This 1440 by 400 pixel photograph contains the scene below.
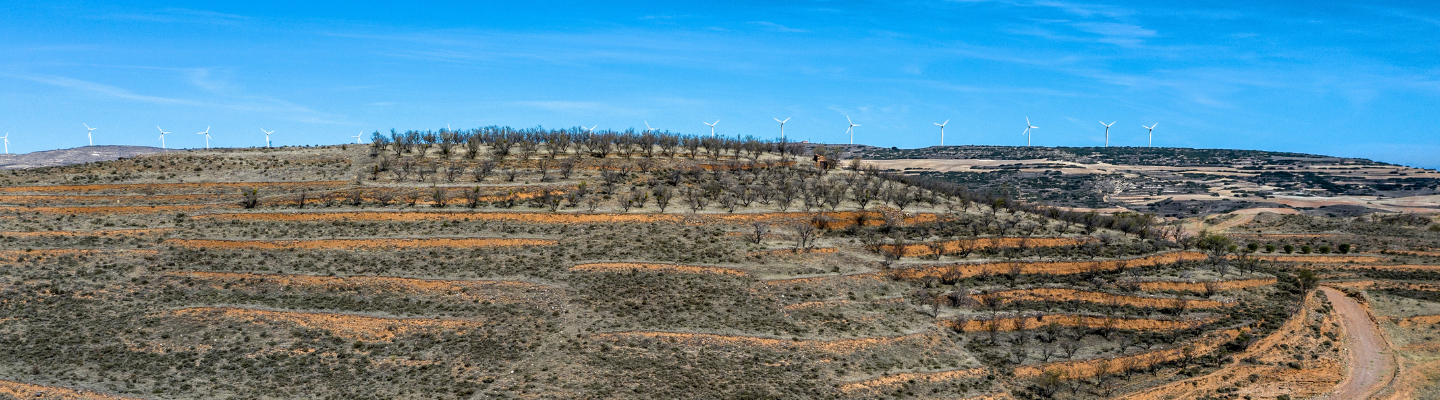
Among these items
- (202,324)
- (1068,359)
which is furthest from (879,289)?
(202,324)

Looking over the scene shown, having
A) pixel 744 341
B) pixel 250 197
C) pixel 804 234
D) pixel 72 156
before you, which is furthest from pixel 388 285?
pixel 72 156

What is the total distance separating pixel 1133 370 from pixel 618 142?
1755 inches

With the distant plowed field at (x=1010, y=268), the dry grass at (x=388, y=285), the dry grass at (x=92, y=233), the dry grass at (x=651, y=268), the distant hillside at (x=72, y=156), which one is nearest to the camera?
the dry grass at (x=388, y=285)

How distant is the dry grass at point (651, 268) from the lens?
39625mm

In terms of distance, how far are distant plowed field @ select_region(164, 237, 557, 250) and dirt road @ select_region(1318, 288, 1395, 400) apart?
133ft

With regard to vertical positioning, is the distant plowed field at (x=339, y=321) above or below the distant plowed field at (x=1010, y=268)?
below

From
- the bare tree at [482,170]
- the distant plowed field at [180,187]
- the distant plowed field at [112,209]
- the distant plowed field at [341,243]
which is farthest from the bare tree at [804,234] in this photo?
the distant plowed field at [112,209]

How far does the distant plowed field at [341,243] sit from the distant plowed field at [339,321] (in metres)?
7.35

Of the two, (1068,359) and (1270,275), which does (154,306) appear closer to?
(1068,359)

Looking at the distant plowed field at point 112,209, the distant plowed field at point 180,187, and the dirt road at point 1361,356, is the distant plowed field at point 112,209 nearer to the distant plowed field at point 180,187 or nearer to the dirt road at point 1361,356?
the distant plowed field at point 180,187

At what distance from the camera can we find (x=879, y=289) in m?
40.2

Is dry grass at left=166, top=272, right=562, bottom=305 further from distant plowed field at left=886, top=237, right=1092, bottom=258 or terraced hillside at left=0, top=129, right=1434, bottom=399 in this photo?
distant plowed field at left=886, top=237, right=1092, bottom=258

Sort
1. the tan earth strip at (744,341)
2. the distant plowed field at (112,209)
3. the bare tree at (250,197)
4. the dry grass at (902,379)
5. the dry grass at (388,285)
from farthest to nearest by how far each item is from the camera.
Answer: the bare tree at (250,197)
the distant plowed field at (112,209)
the dry grass at (388,285)
the tan earth strip at (744,341)
the dry grass at (902,379)

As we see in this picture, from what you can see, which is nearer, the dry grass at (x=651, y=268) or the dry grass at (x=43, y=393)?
the dry grass at (x=43, y=393)
